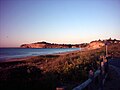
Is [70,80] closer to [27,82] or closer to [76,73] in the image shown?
[76,73]

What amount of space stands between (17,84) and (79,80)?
4.58 m

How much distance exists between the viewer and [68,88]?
932cm

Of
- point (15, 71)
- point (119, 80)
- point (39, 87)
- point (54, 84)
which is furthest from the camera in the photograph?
point (119, 80)

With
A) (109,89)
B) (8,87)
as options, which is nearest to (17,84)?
(8,87)

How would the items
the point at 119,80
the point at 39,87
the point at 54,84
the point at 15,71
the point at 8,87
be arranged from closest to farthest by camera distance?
1. the point at 8,87
2. the point at 39,87
3. the point at 54,84
4. the point at 15,71
5. the point at 119,80

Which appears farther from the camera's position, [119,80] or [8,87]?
[119,80]

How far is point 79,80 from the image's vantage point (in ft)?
35.8

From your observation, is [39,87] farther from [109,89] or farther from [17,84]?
[109,89]

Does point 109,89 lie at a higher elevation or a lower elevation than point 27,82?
lower

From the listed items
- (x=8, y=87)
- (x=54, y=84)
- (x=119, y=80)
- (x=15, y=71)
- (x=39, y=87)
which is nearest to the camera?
(x=8, y=87)

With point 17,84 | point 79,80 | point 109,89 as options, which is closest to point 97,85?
point 109,89

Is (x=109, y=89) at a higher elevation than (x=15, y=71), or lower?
lower

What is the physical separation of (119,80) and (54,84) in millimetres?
4327

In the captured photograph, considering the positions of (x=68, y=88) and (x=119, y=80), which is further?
(x=119, y=80)
